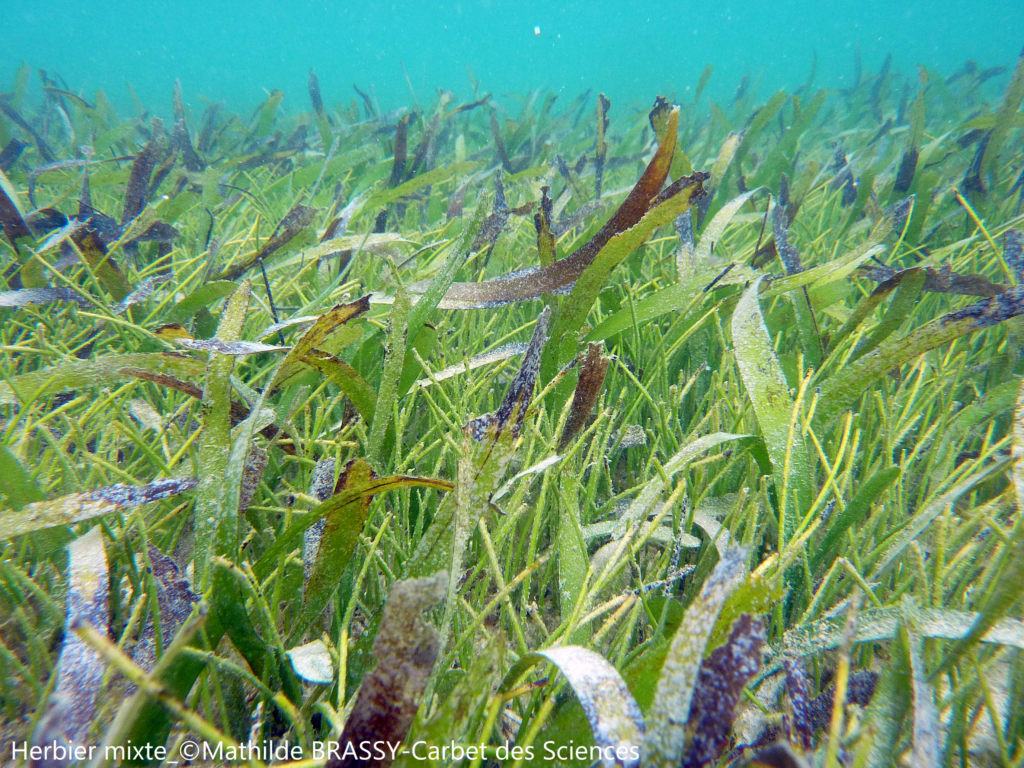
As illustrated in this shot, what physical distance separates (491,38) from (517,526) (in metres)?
61.2

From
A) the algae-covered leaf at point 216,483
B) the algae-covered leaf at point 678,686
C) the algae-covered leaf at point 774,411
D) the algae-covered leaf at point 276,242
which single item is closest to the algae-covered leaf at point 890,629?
the algae-covered leaf at point 774,411

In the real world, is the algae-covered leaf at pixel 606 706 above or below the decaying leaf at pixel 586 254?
below

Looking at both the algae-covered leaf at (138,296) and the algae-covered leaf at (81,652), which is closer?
the algae-covered leaf at (81,652)

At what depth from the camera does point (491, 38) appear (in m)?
50.0

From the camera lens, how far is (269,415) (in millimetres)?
756

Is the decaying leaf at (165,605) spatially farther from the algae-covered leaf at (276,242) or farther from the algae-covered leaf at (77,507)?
the algae-covered leaf at (276,242)

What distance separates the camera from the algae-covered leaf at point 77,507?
0.55m

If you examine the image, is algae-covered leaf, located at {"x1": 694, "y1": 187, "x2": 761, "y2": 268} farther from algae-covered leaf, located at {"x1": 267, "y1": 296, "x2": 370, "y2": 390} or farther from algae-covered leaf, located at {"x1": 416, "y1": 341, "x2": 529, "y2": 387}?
algae-covered leaf, located at {"x1": 267, "y1": 296, "x2": 370, "y2": 390}

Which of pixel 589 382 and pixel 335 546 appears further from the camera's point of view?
pixel 589 382

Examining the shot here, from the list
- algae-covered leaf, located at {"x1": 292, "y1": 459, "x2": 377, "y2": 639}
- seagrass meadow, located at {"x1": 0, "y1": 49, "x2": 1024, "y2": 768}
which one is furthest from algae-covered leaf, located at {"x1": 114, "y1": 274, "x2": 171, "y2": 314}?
algae-covered leaf, located at {"x1": 292, "y1": 459, "x2": 377, "y2": 639}

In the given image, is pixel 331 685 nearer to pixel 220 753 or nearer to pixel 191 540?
pixel 220 753

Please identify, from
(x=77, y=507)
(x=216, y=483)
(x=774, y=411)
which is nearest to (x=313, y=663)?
(x=216, y=483)

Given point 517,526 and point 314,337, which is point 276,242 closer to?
point 314,337

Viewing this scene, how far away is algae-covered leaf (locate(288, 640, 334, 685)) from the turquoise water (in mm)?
20080
